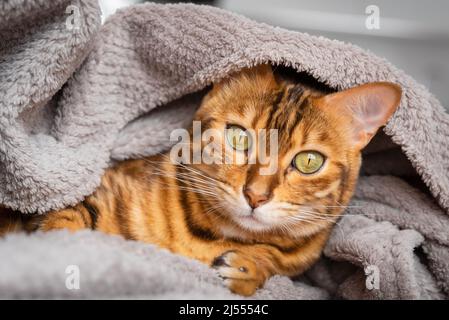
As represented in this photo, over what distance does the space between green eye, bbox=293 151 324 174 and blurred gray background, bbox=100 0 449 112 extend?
2.21 feet

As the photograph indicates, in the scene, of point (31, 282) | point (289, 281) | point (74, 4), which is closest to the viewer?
point (31, 282)

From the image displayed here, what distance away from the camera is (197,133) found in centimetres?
119

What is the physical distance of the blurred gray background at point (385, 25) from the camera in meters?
1.59

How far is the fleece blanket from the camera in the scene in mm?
939

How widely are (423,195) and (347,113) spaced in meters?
0.29

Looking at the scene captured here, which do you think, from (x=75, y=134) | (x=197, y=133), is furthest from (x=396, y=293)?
(x=75, y=134)

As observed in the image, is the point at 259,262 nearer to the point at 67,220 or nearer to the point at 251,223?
the point at 251,223

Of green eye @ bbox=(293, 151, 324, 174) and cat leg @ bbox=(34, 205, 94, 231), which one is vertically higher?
A: green eye @ bbox=(293, 151, 324, 174)

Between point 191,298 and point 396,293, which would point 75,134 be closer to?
point 191,298

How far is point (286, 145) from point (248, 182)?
0.48ft

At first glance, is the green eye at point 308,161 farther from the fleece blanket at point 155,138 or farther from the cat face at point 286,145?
the fleece blanket at point 155,138

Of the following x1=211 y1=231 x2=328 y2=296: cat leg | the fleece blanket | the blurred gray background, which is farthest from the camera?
the blurred gray background

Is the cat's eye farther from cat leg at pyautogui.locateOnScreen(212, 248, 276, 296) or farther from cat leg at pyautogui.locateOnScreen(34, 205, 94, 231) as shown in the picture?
cat leg at pyautogui.locateOnScreen(34, 205, 94, 231)

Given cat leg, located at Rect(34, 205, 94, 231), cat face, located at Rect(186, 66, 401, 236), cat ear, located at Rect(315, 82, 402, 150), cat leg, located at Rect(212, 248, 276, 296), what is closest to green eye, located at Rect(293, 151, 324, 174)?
cat face, located at Rect(186, 66, 401, 236)
